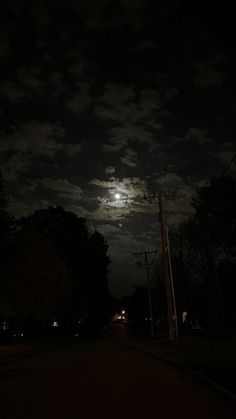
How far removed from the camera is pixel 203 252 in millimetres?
53188

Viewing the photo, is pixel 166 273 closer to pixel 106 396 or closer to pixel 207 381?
pixel 207 381

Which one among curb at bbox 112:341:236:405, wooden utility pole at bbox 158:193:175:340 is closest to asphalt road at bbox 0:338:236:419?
curb at bbox 112:341:236:405

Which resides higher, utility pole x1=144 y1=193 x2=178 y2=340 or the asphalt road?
utility pole x1=144 y1=193 x2=178 y2=340

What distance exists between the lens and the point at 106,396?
1147 cm

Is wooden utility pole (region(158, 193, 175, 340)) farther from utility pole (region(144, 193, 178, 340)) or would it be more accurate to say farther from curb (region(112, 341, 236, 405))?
curb (region(112, 341, 236, 405))

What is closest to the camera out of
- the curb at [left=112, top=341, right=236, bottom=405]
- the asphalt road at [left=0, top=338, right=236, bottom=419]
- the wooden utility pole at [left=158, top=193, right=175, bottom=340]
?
the asphalt road at [left=0, top=338, right=236, bottom=419]

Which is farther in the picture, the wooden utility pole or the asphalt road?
the wooden utility pole

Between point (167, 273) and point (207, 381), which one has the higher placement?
point (167, 273)

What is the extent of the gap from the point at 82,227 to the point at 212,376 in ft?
159

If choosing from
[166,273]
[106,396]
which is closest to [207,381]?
[106,396]

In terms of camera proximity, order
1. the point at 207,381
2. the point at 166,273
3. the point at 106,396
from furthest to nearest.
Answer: the point at 166,273
the point at 207,381
the point at 106,396

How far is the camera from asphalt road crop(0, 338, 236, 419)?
926cm

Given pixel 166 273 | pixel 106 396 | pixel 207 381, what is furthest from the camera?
pixel 166 273

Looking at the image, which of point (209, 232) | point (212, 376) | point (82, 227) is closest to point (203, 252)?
point (82, 227)
